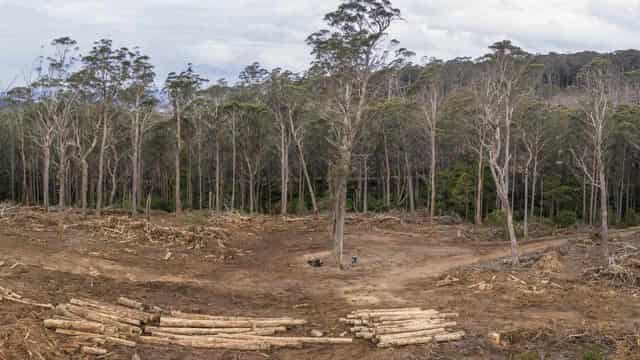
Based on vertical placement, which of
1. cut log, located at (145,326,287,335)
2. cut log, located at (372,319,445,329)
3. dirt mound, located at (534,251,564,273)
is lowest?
cut log, located at (145,326,287,335)

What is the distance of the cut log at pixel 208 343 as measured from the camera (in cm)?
1089

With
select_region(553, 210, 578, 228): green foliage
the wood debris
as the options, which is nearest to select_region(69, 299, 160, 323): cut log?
the wood debris

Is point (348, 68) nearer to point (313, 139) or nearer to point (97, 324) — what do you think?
point (97, 324)

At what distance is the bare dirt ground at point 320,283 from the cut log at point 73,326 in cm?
18

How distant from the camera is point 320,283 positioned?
17641 mm

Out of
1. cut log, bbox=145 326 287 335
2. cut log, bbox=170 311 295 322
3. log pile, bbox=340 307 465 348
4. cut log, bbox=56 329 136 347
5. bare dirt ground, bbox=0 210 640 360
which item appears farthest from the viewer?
cut log, bbox=170 311 295 322

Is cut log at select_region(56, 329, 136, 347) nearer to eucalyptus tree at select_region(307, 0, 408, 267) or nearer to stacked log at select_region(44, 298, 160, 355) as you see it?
stacked log at select_region(44, 298, 160, 355)

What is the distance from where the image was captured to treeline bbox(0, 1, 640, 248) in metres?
31.5

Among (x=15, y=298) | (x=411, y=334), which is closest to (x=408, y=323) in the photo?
(x=411, y=334)

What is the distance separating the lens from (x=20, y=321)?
35.1 feet

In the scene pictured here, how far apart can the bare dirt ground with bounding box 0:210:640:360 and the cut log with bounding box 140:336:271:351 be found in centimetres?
21

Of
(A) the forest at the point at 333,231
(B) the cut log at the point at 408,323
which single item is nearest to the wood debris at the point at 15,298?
(A) the forest at the point at 333,231

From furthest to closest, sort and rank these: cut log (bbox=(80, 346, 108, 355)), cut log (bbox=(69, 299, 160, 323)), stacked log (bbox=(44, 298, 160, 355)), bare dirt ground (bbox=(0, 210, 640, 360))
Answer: cut log (bbox=(69, 299, 160, 323)) < bare dirt ground (bbox=(0, 210, 640, 360)) < stacked log (bbox=(44, 298, 160, 355)) < cut log (bbox=(80, 346, 108, 355))

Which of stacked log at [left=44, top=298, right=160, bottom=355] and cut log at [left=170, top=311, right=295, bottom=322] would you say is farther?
cut log at [left=170, top=311, right=295, bottom=322]
